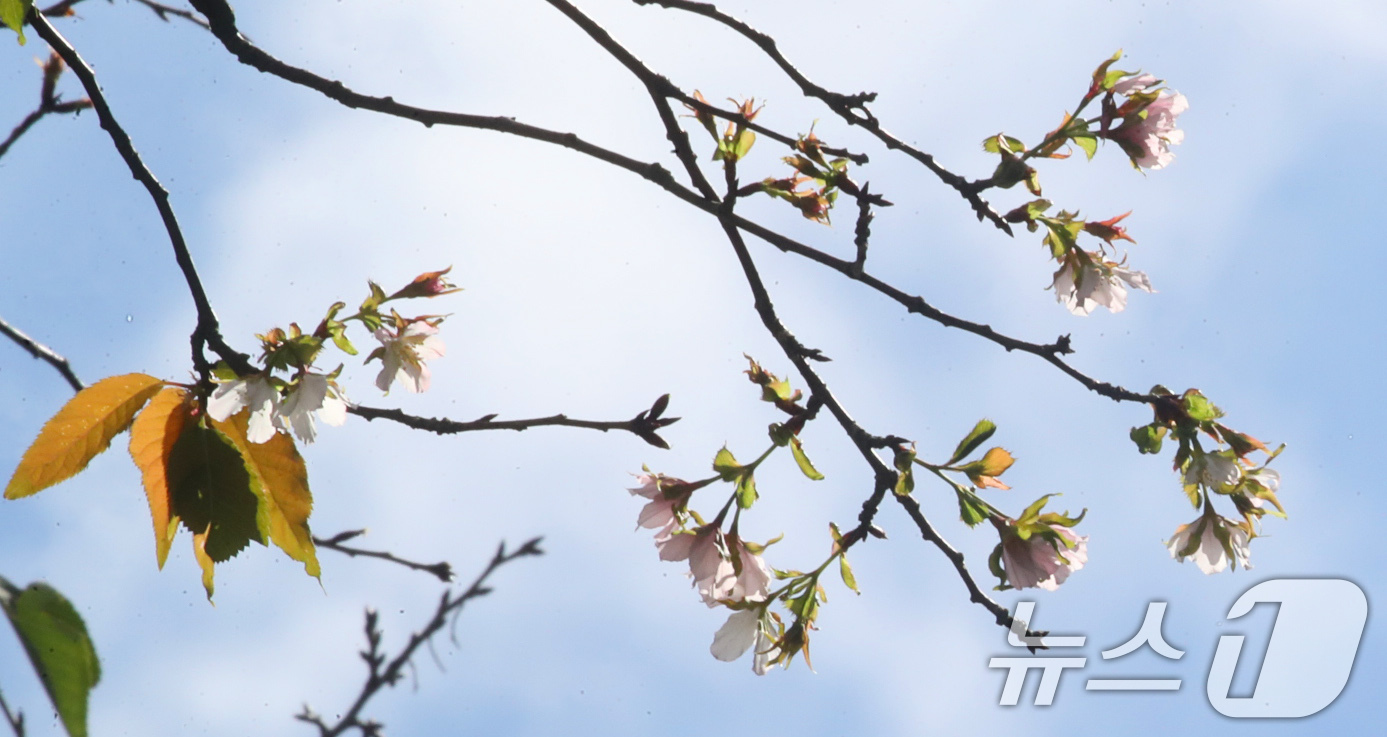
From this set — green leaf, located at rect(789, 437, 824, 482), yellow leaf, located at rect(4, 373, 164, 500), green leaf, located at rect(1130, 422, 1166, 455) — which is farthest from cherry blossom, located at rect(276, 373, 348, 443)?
green leaf, located at rect(1130, 422, 1166, 455)

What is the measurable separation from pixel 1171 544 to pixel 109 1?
7.25 feet

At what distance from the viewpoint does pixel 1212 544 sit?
164 centimetres

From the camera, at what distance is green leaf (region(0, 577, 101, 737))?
0.49 metres

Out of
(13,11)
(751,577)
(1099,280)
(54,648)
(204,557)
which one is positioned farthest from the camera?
(1099,280)

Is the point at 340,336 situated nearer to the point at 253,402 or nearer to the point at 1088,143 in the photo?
the point at 253,402

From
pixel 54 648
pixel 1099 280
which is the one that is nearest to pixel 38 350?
pixel 54 648

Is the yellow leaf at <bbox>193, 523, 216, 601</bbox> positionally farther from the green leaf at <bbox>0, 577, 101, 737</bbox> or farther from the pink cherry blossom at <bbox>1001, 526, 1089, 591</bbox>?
the pink cherry blossom at <bbox>1001, 526, 1089, 591</bbox>

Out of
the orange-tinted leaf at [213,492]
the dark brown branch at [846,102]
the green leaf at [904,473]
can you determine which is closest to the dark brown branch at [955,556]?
the green leaf at [904,473]

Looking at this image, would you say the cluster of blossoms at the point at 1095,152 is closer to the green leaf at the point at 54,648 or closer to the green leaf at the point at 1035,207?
the green leaf at the point at 1035,207

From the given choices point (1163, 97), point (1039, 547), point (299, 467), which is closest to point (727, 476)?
point (1039, 547)

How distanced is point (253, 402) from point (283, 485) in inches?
4.5

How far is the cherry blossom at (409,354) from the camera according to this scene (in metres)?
1.56

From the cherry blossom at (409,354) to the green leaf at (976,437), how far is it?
79 cm

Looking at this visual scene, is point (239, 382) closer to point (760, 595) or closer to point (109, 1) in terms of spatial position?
point (760, 595)
